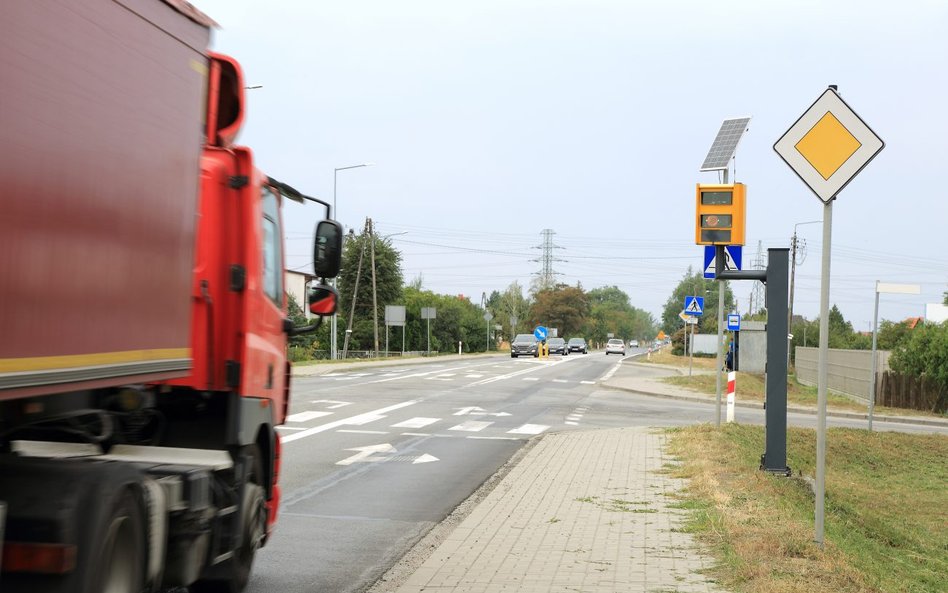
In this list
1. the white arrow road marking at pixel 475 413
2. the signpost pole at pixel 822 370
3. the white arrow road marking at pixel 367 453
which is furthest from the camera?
the white arrow road marking at pixel 475 413

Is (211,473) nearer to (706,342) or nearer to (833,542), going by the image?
(833,542)

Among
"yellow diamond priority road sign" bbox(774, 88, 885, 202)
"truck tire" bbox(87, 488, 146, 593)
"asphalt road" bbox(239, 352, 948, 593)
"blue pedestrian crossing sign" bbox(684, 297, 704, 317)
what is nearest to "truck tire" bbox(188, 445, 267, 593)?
"asphalt road" bbox(239, 352, 948, 593)

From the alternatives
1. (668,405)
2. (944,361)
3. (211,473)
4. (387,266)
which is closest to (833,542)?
(211,473)

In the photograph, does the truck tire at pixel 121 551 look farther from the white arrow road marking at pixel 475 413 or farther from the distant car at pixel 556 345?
the distant car at pixel 556 345

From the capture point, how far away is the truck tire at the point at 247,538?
6.33 m

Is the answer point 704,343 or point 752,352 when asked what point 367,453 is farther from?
point 704,343

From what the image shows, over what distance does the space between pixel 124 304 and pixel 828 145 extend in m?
5.50

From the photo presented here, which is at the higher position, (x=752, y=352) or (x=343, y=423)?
(x=752, y=352)

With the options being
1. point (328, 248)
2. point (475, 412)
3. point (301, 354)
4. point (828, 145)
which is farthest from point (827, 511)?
point (301, 354)

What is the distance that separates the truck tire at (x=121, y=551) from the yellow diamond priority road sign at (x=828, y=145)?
17.7 ft

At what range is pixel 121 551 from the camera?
4406mm

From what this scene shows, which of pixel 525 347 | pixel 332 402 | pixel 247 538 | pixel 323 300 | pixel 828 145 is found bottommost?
pixel 332 402

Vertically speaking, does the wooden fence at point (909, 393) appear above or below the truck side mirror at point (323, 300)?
below

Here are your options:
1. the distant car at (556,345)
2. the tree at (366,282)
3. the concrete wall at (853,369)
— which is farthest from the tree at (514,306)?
the concrete wall at (853,369)
